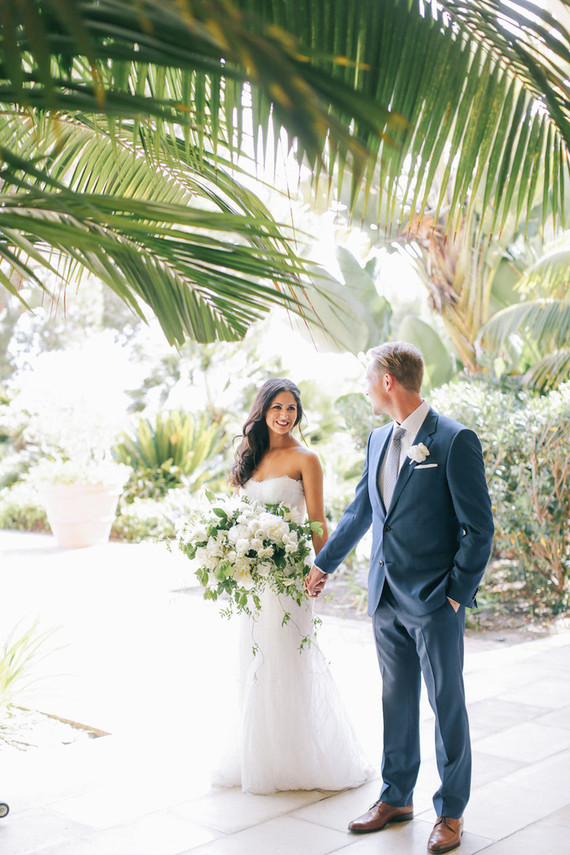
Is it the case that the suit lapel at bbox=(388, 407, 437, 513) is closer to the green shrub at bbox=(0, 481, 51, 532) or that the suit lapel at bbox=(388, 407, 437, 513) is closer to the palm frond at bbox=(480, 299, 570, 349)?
the palm frond at bbox=(480, 299, 570, 349)

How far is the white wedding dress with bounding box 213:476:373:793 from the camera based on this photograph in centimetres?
469

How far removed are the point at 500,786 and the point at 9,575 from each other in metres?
8.67

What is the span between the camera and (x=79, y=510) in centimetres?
1468

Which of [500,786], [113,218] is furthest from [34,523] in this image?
[113,218]

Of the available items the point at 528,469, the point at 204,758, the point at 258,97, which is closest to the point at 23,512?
the point at 528,469

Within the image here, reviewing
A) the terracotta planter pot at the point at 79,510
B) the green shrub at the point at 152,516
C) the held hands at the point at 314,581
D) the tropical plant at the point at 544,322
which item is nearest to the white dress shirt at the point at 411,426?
the held hands at the point at 314,581

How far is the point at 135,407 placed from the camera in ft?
90.7

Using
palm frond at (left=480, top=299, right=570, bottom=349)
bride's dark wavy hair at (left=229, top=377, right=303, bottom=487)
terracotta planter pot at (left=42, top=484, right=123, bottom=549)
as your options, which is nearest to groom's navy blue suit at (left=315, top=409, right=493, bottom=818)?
bride's dark wavy hair at (left=229, top=377, right=303, bottom=487)

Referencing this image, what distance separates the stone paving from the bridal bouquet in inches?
22.7

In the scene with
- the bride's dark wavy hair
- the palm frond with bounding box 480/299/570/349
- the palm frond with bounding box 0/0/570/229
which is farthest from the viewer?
the palm frond with bounding box 480/299/570/349

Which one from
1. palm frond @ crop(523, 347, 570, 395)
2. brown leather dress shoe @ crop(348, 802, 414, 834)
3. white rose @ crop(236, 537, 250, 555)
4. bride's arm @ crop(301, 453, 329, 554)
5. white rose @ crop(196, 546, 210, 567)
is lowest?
brown leather dress shoe @ crop(348, 802, 414, 834)

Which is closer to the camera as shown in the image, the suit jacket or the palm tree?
the palm tree

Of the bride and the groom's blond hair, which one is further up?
the groom's blond hair

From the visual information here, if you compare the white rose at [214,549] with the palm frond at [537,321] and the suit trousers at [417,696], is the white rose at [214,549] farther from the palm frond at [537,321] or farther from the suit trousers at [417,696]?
the palm frond at [537,321]
